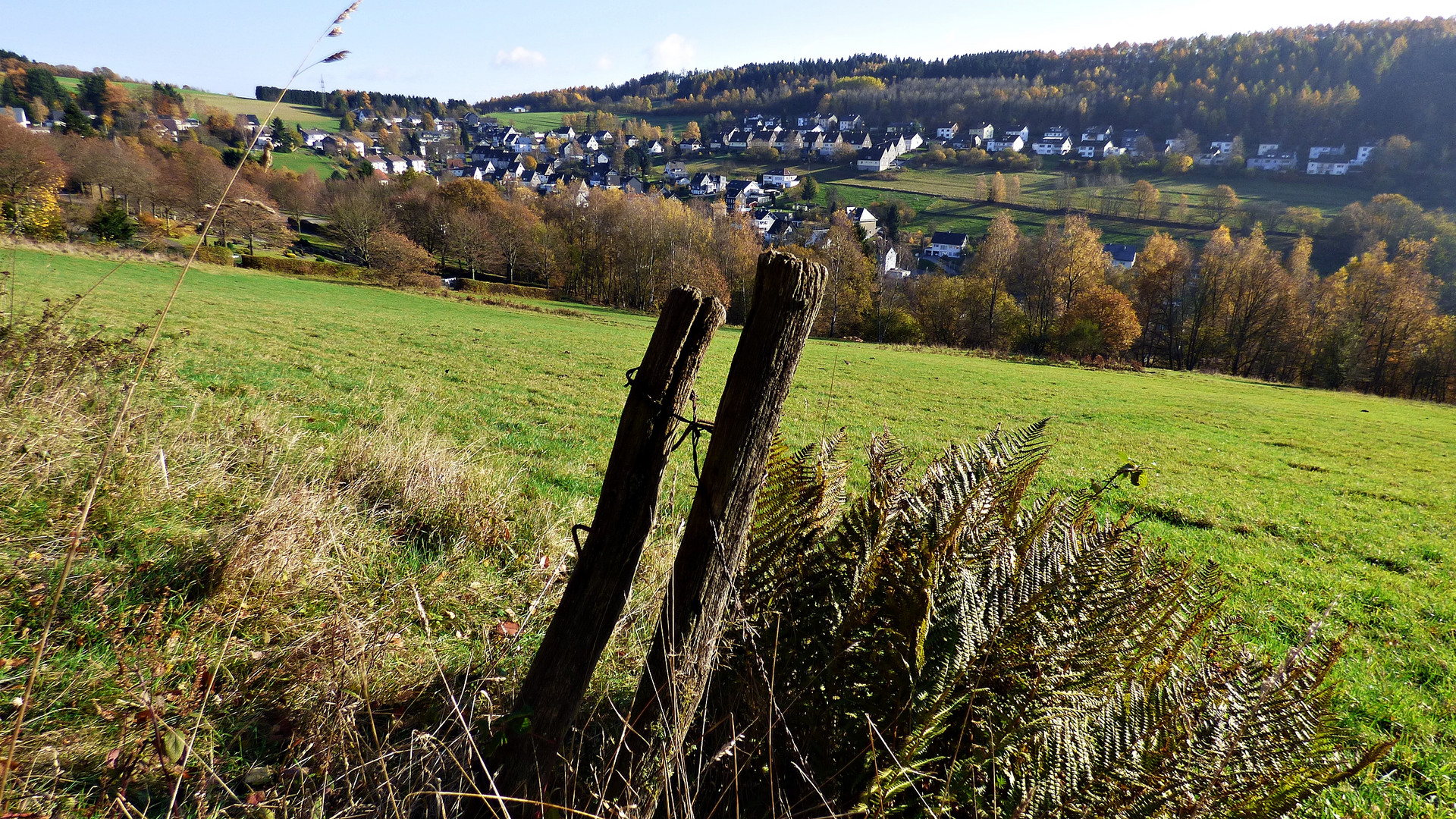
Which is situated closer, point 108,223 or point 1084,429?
point 1084,429

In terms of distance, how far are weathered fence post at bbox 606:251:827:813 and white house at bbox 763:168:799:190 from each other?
128 meters

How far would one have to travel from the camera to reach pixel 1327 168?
117 meters

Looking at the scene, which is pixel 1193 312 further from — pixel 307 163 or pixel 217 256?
pixel 307 163

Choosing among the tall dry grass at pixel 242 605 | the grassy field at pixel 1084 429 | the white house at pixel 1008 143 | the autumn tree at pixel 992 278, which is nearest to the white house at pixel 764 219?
the autumn tree at pixel 992 278

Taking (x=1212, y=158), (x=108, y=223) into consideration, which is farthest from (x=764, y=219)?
(x=1212, y=158)

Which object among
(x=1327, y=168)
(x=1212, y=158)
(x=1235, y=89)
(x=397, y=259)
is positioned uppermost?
(x=1235, y=89)

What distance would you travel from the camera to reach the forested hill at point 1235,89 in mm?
125312

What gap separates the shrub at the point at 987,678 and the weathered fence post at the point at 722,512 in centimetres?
17

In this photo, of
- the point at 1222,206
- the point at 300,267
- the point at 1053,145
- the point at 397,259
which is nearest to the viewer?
the point at 300,267

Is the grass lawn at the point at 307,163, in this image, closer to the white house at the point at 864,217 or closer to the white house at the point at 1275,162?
the white house at the point at 864,217

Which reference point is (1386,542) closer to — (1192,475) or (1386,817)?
(1192,475)

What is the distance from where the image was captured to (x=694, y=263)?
48562 mm

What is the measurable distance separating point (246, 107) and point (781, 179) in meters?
120

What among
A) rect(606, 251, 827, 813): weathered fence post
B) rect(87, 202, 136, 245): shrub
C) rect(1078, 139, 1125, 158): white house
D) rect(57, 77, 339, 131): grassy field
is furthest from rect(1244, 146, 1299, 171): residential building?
rect(57, 77, 339, 131): grassy field
